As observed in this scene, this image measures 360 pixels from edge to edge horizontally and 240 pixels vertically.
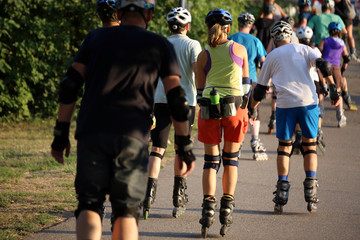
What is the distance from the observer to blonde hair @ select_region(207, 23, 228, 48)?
20.5 feet

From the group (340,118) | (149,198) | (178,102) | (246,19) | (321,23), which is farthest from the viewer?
(321,23)

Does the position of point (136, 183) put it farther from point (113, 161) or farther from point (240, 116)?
point (240, 116)

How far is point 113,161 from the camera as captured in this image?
412cm

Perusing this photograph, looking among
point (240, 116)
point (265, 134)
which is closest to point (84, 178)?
point (240, 116)

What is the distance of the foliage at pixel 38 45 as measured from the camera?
1238cm

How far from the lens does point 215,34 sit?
246 inches

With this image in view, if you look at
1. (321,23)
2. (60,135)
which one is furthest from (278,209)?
(321,23)

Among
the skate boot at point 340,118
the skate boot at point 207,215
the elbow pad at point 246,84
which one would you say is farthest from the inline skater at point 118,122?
the skate boot at point 340,118

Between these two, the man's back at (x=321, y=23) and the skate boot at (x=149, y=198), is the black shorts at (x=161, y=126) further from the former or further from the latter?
the man's back at (x=321, y=23)

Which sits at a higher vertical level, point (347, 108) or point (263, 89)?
point (263, 89)

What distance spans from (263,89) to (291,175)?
231cm

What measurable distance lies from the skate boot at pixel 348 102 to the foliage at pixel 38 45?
4019 millimetres

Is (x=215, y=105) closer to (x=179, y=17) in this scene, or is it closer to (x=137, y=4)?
(x=179, y=17)

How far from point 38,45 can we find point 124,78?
8.79 meters
